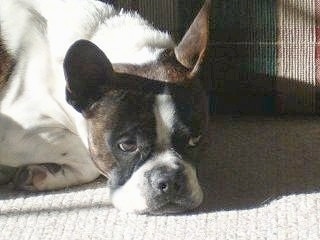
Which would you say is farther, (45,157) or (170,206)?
(45,157)

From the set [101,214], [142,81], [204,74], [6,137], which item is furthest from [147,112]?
[204,74]

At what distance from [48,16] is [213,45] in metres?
0.49

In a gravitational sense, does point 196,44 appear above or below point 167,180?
above

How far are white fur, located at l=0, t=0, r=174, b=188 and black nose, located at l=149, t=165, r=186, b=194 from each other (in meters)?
0.25

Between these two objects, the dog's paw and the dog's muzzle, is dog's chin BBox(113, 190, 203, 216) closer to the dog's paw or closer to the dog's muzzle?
the dog's muzzle

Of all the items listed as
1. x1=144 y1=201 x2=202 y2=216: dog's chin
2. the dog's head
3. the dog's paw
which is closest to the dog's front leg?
the dog's paw

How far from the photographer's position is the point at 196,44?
1972mm

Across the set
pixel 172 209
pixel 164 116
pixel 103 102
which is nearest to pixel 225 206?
pixel 172 209

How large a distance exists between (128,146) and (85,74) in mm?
175

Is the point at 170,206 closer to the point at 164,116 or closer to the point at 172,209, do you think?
the point at 172,209

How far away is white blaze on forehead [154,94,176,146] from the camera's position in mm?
1867

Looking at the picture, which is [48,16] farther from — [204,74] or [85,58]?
[204,74]

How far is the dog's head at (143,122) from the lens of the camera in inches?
73.1

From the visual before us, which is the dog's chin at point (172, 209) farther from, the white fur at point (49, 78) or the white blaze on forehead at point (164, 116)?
the white fur at point (49, 78)
